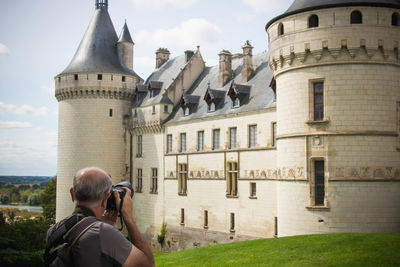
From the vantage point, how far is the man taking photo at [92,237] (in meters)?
4.36

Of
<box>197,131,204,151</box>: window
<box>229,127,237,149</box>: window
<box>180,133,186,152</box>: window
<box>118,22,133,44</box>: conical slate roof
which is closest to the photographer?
<box>229,127,237,149</box>: window

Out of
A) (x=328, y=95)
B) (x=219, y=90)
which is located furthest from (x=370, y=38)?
(x=219, y=90)

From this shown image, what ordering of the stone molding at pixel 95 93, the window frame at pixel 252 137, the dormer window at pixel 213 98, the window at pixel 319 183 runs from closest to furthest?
the window at pixel 319 183 → the window frame at pixel 252 137 → the dormer window at pixel 213 98 → the stone molding at pixel 95 93

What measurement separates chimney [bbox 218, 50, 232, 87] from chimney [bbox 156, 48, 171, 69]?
10.9 m

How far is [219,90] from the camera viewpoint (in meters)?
34.8

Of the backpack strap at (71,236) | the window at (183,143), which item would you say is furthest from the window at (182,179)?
the backpack strap at (71,236)

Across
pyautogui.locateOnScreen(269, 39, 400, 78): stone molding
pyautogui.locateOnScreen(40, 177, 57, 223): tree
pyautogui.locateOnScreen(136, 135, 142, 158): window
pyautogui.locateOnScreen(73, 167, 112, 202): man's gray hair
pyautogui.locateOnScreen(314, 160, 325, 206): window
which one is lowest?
pyautogui.locateOnScreen(40, 177, 57, 223): tree

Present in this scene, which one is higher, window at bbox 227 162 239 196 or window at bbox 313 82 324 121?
window at bbox 313 82 324 121

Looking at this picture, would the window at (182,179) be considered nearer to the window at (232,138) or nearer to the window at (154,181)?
the window at (154,181)

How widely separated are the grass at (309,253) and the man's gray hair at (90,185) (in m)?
10.6

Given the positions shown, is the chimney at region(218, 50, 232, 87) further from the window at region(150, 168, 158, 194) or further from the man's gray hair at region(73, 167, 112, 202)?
the man's gray hair at region(73, 167, 112, 202)

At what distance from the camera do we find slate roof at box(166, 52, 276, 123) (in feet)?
100

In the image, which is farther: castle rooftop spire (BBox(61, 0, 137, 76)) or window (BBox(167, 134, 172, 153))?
castle rooftop spire (BBox(61, 0, 137, 76))

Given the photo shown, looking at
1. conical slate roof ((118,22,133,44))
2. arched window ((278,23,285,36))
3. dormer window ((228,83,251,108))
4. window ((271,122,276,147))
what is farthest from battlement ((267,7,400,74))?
conical slate roof ((118,22,133,44))
